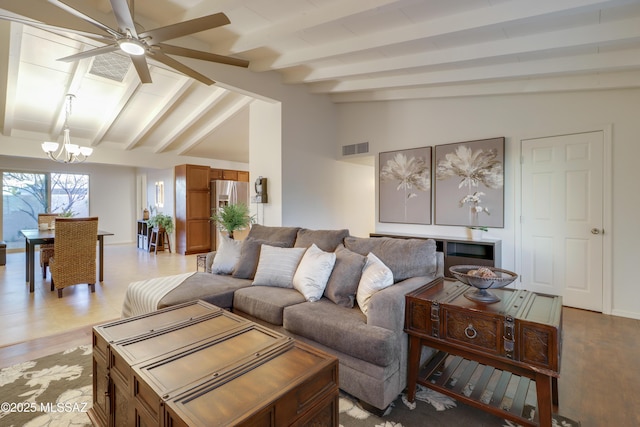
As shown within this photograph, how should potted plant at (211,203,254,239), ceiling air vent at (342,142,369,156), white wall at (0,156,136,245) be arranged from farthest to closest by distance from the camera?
1. white wall at (0,156,136,245)
2. ceiling air vent at (342,142,369,156)
3. potted plant at (211,203,254,239)

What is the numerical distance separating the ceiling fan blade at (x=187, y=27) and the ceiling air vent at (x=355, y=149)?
361cm

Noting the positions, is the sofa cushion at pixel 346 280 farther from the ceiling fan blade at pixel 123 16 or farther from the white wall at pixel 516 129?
the white wall at pixel 516 129

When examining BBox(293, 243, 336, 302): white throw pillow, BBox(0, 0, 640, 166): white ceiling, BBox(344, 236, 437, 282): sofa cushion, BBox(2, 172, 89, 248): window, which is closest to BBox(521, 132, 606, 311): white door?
BBox(0, 0, 640, 166): white ceiling

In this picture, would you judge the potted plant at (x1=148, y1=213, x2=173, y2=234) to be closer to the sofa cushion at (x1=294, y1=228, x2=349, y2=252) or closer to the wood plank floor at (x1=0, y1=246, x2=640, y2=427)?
the wood plank floor at (x1=0, y1=246, x2=640, y2=427)

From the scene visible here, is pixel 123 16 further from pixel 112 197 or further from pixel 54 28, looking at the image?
pixel 112 197

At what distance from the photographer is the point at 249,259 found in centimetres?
310

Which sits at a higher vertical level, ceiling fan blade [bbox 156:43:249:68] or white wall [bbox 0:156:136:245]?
ceiling fan blade [bbox 156:43:249:68]

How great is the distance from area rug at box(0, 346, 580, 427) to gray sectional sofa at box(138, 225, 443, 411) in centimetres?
10

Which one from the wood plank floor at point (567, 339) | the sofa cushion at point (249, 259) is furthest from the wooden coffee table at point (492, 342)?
the sofa cushion at point (249, 259)

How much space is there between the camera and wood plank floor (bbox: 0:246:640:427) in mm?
1870

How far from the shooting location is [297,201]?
4.89 m

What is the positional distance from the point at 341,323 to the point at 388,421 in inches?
23.2

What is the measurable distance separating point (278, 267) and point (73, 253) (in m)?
3.31

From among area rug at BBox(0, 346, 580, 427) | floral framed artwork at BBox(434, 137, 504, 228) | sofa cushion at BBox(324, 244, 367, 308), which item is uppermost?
floral framed artwork at BBox(434, 137, 504, 228)
